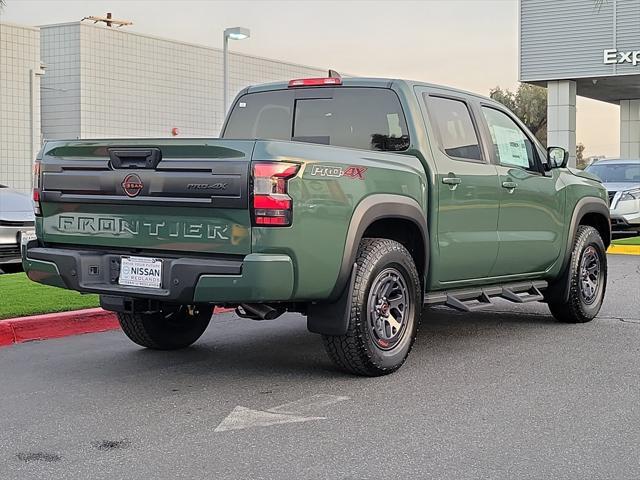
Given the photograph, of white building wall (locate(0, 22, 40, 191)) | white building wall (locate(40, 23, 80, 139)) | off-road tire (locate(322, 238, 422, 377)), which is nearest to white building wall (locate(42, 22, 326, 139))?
white building wall (locate(40, 23, 80, 139))

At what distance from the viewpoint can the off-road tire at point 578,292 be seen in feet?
27.2

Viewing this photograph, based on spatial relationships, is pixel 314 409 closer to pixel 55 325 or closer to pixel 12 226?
pixel 55 325

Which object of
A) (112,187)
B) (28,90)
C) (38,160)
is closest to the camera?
(112,187)

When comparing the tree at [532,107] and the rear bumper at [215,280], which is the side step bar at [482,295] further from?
the tree at [532,107]

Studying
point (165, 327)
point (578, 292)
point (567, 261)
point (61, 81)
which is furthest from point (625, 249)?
point (61, 81)

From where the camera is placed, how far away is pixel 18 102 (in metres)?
22.9

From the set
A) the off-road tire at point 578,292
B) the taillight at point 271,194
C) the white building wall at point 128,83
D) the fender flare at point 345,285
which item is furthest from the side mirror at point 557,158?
the white building wall at point 128,83

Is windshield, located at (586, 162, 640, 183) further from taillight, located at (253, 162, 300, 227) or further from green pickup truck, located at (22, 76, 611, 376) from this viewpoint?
taillight, located at (253, 162, 300, 227)

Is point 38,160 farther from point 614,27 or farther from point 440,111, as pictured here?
point 614,27

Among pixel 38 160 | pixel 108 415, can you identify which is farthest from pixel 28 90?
pixel 108 415

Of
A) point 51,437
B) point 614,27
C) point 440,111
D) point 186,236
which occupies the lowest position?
point 51,437

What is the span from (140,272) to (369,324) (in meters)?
1.47

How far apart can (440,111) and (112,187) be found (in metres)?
2.60

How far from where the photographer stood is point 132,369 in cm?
640
